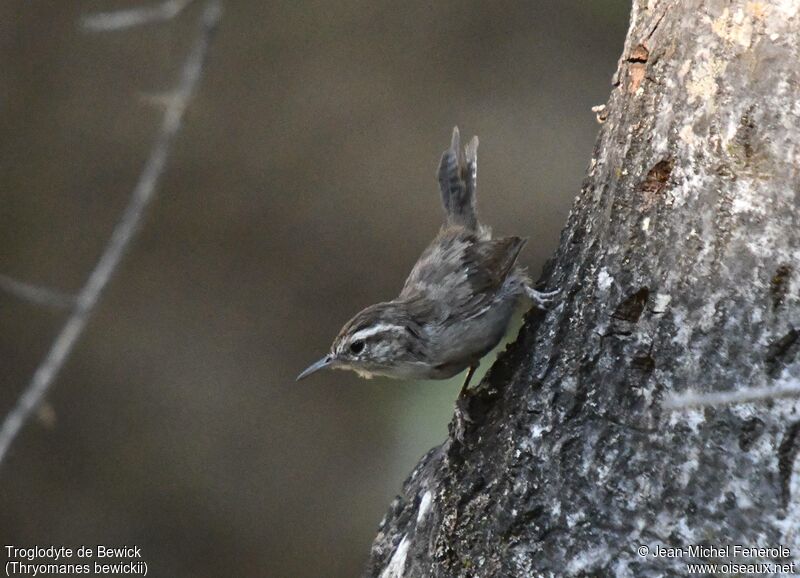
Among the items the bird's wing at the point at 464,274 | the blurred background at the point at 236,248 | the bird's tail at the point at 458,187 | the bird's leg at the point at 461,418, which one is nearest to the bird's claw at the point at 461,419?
the bird's leg at the point at 461,418

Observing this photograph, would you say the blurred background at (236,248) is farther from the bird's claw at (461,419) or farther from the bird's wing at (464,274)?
Answer: the bird's claw at (461,419)

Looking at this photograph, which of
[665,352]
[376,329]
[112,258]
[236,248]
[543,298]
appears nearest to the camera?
[665,352]

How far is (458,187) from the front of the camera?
15.5ft

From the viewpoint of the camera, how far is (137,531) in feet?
26.1

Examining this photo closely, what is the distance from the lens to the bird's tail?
469cm

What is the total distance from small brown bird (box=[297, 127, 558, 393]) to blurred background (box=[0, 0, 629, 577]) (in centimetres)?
291

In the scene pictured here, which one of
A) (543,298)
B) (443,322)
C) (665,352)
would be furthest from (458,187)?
(665,352)

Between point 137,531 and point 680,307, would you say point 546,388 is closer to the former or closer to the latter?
point 680,307

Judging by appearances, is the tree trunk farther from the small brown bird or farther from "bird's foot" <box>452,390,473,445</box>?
the small brown bird

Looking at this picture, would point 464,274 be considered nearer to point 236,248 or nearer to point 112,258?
point 112,258

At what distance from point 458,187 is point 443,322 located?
0.93 metres

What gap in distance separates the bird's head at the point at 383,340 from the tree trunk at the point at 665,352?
0.59 meters

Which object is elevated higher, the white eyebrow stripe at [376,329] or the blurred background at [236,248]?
the white eyebrow stripe at [376,329]

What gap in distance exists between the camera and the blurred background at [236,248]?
7.41 metres
